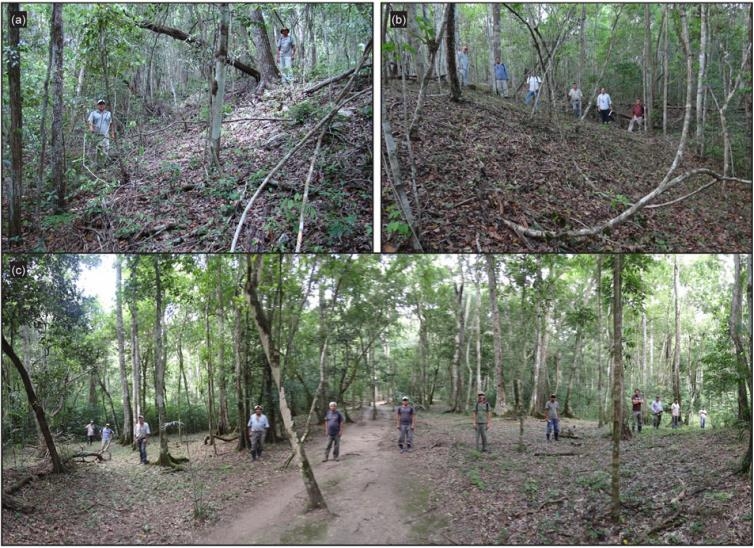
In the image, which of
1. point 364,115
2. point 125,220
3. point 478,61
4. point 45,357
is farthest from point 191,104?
point 45,357

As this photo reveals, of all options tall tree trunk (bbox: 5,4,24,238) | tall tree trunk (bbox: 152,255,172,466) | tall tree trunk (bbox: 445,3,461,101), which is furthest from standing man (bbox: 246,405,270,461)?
tall tree trunk (bbox: 445,3,461,101)

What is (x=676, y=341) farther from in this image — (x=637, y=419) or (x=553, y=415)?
(x=553, y=415)

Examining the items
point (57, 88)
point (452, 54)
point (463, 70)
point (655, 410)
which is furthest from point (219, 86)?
point (655, 410)

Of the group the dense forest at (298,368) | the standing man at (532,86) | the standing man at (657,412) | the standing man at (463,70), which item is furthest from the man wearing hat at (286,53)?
the standing man at (657,412)

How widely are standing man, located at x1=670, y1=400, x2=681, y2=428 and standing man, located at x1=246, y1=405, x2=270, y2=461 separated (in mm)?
5101

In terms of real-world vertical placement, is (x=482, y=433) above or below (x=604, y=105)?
below

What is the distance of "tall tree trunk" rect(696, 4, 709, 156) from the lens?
436 cm

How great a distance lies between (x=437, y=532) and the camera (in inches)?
193

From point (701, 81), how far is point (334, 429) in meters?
4.85

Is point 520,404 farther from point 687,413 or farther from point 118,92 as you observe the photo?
point 118,92

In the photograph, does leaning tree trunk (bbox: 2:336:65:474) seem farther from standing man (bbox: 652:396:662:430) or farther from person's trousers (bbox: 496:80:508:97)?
standing man (bbox: 652:396:662:430)

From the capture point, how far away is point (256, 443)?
17.9 feet

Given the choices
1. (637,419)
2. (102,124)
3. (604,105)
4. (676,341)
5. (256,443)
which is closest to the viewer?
(102,124)

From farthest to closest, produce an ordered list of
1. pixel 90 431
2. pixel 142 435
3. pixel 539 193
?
pixel 142 435, pixel 90 431, pixel 539 193
